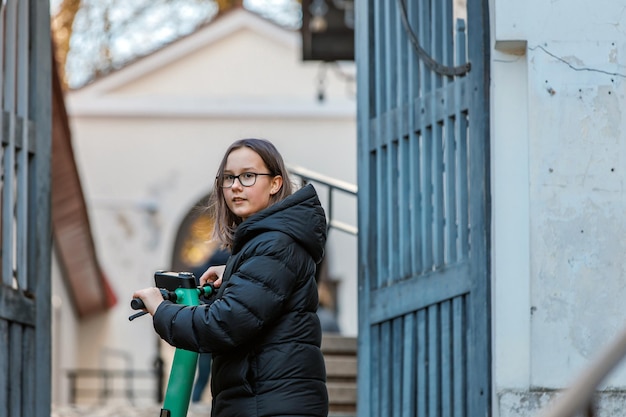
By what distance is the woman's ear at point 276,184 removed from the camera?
15.9ft

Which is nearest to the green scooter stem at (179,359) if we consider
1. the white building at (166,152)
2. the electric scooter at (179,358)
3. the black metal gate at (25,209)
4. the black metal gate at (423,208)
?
the electric scooter at (179,358)

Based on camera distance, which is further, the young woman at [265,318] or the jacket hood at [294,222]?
the jacket hood at [294,222]

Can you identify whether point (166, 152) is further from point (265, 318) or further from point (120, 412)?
point (265, 318)

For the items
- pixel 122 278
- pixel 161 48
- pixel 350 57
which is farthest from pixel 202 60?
pixel 350 57

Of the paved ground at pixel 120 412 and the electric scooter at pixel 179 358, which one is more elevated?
the electric scooter at pixel 179 358

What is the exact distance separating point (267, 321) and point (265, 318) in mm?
23

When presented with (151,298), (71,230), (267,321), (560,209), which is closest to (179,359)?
(151,298)

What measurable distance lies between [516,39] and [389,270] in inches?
48.2

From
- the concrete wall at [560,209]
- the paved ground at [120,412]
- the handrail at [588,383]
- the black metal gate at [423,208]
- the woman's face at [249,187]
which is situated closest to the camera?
the handrail at [588,383]

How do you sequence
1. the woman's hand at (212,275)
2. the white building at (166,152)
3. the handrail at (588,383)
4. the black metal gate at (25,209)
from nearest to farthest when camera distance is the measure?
the handrail at (588,383) → the woman's hand at (212,275) → the black metal gate at (25,209) → the white building at (166,152)

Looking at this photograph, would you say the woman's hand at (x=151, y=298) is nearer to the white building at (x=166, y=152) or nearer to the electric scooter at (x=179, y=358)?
the electric scooter at (x=179, y=358)

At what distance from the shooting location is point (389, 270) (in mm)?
6258

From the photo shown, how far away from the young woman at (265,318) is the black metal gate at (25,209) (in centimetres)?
176

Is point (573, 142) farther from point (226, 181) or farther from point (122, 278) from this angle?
point (122, 278)
